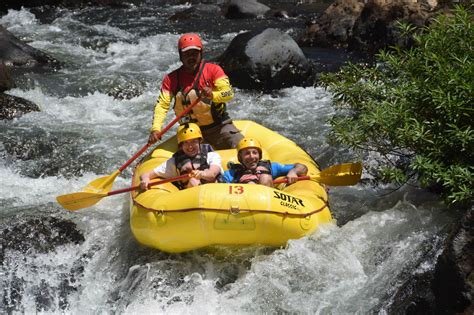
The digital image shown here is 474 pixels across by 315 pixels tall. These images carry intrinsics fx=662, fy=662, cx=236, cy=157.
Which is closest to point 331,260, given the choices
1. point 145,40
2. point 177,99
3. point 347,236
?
point 347,236

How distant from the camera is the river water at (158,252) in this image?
484cm

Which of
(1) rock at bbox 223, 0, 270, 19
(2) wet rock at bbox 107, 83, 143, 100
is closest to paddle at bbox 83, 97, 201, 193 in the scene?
(2) wet rock at bbox 107, 83, 143, 100

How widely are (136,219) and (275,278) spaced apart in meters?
1.24

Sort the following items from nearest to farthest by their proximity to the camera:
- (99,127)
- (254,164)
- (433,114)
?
(433,114) → (254,164) → (99,127)

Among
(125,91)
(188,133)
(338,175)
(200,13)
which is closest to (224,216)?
(188,133)

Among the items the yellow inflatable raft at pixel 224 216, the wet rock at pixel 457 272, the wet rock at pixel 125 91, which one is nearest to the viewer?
the wet rock at pixel 457 272

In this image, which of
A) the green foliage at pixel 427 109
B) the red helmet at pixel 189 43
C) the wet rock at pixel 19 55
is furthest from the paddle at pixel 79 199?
the wet rock at pixel 19 55

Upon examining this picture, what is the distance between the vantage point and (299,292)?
4809 mm

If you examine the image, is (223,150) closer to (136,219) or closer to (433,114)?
(136,219)

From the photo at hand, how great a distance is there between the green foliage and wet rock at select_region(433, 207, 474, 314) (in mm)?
550

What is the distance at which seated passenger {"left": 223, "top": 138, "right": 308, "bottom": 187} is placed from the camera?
5.58m

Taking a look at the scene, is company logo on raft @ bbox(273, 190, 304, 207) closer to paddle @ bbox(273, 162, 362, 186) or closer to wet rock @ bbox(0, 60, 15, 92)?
paddle @ bbox(273, 162, 362, 186)

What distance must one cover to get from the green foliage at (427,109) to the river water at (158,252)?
0.46 metres

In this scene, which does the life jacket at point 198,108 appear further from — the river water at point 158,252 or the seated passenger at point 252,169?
the river water at point 158,252
